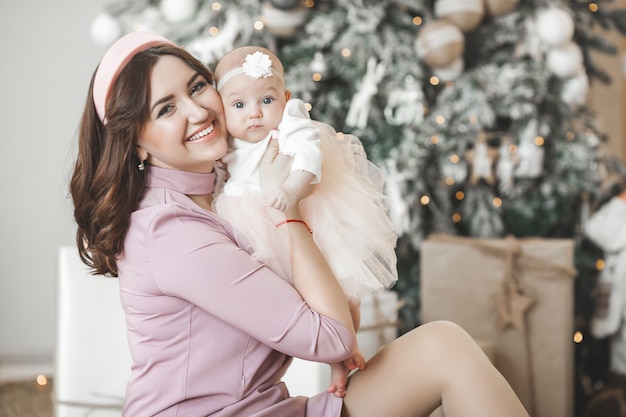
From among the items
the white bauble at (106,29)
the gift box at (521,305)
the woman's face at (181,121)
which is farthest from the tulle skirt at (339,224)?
the white bauble at (106,29)

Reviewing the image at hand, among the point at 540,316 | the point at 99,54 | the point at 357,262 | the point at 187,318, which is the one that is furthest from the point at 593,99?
the point at 187,318

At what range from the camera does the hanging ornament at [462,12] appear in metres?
2.48

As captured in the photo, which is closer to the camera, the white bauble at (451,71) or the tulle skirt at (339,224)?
the tulle skirt at (339,224)

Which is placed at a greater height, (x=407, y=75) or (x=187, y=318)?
(x=407, y=75)

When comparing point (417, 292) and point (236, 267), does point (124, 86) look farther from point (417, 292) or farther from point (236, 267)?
point (417, 292)

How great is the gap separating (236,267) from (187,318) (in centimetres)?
14

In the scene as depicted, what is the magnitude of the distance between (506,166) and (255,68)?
1.52m

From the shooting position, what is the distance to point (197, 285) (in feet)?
3.76

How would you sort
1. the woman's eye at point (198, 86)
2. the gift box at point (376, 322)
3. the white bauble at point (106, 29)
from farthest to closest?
1. the white bauble at point (106, 29)
2. the gift box at point (376, 322)
3. the woman's eye at point (198, 86)

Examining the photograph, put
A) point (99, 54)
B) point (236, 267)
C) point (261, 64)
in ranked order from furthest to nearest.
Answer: point (99, 54) < point (261, 64) < point (236, 267)

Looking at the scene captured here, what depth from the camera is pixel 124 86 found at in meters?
1.19

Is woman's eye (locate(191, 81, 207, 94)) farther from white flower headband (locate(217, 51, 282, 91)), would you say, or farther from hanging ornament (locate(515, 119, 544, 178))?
hanging ornament (locate(515, 119, 544, 178))

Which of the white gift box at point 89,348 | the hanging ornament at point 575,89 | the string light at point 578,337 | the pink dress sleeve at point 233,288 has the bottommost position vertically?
the string light at point 578,337

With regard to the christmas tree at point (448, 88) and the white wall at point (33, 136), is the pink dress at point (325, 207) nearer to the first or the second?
the christmas tree at point (448, 88)
